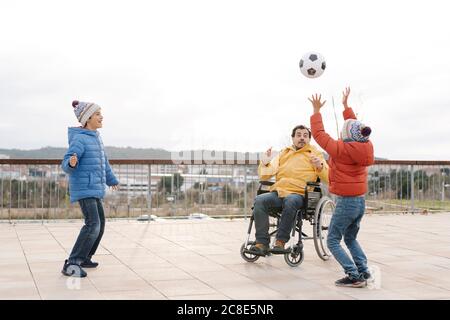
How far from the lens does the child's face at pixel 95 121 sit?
17.7ft

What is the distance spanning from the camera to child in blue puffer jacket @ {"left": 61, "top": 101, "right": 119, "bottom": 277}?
205 inches

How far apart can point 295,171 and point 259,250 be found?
2.62ft

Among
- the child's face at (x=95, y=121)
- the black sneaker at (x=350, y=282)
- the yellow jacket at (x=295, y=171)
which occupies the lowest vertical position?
the black sneaker at (x=350, y=282)

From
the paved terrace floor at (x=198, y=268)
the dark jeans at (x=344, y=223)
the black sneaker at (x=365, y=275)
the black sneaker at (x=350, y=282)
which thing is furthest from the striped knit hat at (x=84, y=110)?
the black sneaker at (x=365, y=275)

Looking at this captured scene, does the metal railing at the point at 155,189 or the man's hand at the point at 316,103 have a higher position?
the man's hand at the point at 316,103

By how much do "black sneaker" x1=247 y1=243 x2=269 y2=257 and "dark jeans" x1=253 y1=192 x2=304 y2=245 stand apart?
0.14 feet

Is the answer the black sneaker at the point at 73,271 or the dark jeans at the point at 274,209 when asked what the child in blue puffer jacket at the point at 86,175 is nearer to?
the black sneaker at the point at 73,271

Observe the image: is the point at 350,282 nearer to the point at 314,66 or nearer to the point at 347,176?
the point at 347,176

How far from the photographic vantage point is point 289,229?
5.68m

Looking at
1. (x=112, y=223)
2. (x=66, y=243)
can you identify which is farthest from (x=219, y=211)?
(x=66, y=243)

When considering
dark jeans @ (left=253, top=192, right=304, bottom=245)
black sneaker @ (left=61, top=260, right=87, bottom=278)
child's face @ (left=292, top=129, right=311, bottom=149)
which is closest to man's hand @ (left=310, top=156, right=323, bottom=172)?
child's face @ (left=292, top=129, right=311, bottom=149)

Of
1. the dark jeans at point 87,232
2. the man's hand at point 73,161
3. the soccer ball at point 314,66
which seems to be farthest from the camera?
the soccer ball at point 314,66

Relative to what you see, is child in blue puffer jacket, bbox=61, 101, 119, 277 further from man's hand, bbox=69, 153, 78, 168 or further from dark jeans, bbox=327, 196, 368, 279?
dark jeans, bbox=327, 196, 368, 279
